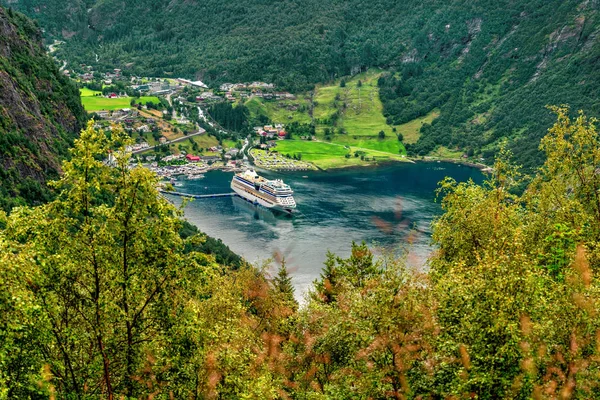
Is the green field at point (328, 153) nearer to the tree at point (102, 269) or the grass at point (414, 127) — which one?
the grass at point (414, 127)

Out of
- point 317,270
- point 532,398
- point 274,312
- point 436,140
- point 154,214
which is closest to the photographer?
point 532,398

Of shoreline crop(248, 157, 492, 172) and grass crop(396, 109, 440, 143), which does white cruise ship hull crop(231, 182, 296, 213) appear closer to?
shoreline crop(248, 157, 492, 172)

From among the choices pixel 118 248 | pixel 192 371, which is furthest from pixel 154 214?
pixel 192 371

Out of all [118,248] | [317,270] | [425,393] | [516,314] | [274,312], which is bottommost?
[317,270]

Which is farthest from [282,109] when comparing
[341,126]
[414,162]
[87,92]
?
[87,92]

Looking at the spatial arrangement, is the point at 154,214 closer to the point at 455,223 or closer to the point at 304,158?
the point at 455,223
